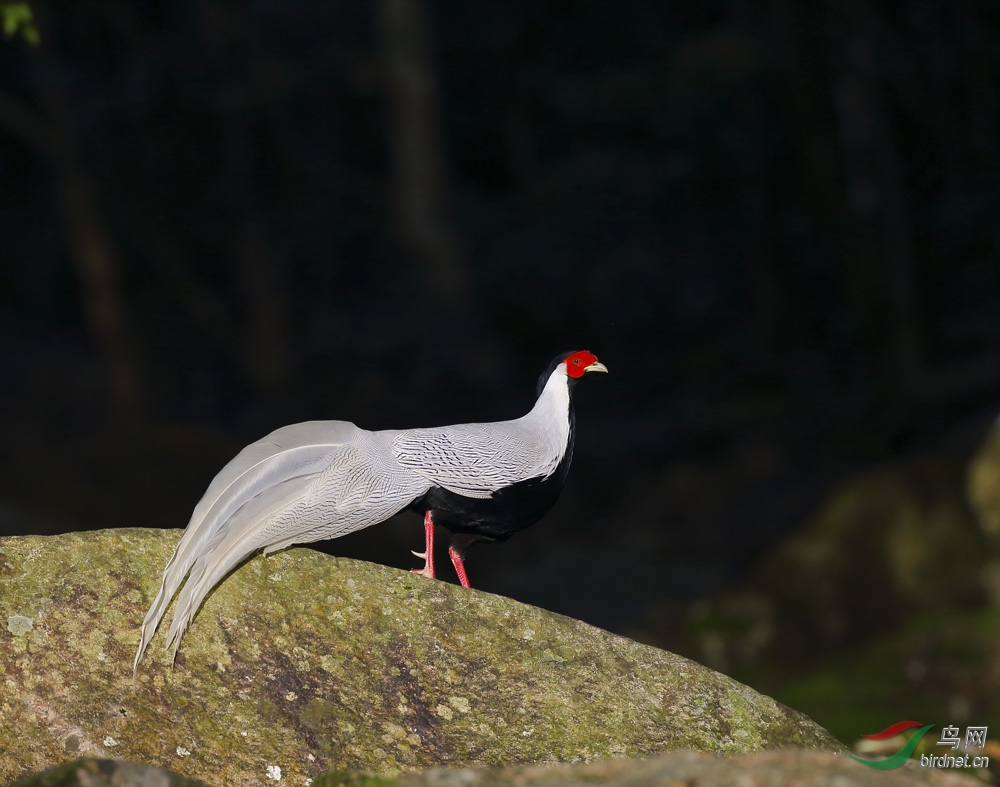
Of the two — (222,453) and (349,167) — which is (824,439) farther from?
(349,167)

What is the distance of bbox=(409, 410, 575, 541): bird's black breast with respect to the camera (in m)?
5.18

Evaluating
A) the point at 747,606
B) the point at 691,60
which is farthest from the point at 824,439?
the point at 747,606

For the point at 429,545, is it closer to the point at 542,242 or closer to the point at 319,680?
the point at 319,680

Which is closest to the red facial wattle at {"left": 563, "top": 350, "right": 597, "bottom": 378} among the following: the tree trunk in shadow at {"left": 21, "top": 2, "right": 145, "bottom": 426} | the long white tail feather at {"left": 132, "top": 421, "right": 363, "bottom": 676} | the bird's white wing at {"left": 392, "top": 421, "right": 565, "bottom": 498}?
the bird's white wing at {"left": 392, "top": 421, "right": 565, "bottom": 498}

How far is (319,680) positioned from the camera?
4.21m

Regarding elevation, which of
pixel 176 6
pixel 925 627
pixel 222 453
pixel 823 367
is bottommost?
pixel 925 627

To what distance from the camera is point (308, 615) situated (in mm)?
4406

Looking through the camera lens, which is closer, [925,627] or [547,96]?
[925,627]

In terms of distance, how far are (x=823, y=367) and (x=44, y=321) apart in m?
18.7

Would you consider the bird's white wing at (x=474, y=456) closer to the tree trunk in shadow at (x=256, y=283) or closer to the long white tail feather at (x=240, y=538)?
the long white tail feather at (x=240, y=538)

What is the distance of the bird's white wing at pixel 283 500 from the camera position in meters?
4.32

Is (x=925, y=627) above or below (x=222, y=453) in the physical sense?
below

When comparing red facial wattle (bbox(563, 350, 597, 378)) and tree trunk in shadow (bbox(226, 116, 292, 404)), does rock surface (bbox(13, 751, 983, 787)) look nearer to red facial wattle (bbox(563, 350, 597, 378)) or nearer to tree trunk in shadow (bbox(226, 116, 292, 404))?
red facial wattle (bbox(563, 350, 597, 378))

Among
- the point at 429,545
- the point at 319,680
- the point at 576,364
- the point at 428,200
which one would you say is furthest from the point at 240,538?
the point at 428,200
